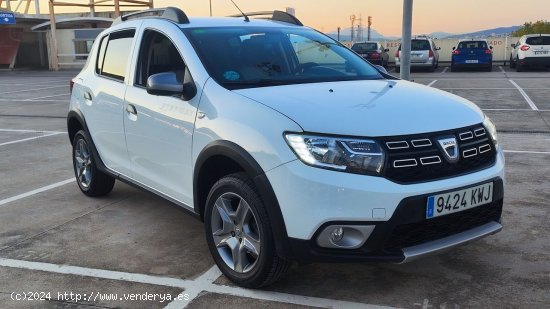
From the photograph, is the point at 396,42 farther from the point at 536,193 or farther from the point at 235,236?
the point at 235,236

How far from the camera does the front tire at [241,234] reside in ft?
10.0

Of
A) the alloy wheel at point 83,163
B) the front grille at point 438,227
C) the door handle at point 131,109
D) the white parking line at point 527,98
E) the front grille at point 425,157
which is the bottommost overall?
the white parking line at point 527,98

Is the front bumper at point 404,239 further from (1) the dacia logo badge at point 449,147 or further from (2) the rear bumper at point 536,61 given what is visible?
(2) the rear bumper at point 536,61

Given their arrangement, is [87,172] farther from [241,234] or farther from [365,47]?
[365,47]

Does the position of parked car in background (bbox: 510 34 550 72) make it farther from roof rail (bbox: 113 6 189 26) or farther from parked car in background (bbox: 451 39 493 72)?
roof rail (bbox: 113 6 189 26)

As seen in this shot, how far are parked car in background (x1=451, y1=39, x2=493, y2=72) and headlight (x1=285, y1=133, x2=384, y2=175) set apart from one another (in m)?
21.8

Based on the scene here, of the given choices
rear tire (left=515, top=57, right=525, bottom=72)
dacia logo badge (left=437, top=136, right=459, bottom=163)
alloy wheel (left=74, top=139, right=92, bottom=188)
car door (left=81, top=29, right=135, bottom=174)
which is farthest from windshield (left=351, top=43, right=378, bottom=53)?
dacia logo badge (left=437, top=136, right=459, bottom=163)

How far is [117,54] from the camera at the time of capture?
15.6ft

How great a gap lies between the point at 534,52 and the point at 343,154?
21.4m

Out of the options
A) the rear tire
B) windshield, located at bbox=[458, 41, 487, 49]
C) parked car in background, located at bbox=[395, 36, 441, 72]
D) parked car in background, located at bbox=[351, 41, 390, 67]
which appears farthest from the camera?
parked car in background, located at bbox=[351, 41, 390, 67]

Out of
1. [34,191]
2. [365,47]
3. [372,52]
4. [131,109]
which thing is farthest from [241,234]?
[365,47]

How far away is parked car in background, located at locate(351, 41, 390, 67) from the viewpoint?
24531mm

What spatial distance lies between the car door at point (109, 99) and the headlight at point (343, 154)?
211 centimetres

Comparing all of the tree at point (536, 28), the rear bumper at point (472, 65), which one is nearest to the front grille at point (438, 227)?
the rear bumper at point (472, 65)
